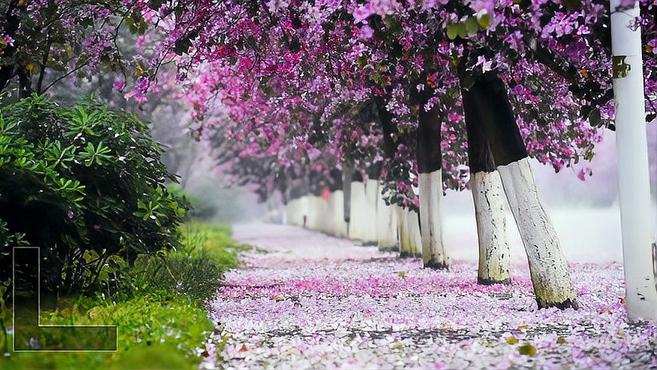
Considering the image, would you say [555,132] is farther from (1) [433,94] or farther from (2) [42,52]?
(2) [42,52]

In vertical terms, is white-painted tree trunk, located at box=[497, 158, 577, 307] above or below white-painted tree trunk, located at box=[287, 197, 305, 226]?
below

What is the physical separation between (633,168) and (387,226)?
61.3ft

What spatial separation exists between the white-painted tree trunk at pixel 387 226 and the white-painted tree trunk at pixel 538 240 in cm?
1609

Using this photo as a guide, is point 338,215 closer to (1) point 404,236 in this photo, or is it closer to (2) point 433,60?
(1) point 404,236

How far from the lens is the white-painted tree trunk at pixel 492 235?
14.5 m

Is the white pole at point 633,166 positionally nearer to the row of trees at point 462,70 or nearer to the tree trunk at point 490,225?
the row of trees at point 462,70

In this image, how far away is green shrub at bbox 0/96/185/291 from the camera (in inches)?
363

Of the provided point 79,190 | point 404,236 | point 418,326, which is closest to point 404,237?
point 404,236

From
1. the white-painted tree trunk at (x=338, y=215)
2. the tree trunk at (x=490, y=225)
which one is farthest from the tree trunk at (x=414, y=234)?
the white-painted tree trunk at (x=338, y=215)

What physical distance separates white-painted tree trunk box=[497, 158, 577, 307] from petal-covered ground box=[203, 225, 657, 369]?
0.86 feet

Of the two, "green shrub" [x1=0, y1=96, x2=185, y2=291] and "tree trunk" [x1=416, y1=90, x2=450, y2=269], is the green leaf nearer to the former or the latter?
"green shrub" [x1=0, y1=96, x2=185, y2=291]

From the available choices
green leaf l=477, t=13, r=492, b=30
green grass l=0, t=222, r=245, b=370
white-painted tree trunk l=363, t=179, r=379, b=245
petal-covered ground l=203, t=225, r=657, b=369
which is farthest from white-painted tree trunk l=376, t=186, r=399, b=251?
green leaf l=477, t=13, r=492, b=30

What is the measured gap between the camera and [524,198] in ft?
35.5

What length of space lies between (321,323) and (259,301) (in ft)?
8.73
